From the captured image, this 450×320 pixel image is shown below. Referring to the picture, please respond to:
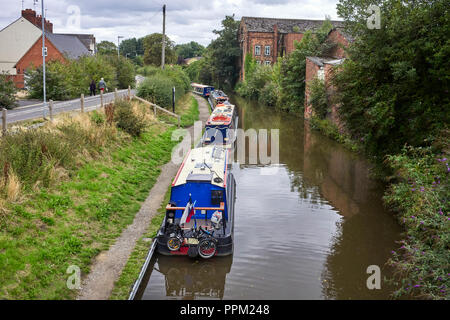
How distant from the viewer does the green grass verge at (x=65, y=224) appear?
7.81 meters

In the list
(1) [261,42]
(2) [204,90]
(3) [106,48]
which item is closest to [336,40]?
(2) [204,90]

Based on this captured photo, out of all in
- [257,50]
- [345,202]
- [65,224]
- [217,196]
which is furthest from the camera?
[257,50]

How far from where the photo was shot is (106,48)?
78.9 metres

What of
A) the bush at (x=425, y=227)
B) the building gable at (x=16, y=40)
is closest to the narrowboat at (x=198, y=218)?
the bush at (x=425, y=227)

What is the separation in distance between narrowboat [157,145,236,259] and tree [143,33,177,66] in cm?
5114

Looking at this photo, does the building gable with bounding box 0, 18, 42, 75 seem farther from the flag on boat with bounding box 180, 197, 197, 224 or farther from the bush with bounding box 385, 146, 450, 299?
the bush with bounding box 385, 146, 450, 299

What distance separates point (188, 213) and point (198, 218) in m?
0.62

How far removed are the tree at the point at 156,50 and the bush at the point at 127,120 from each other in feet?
137

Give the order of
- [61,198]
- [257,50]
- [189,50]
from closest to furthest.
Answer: [61,198] < [257,50] < [189,50]

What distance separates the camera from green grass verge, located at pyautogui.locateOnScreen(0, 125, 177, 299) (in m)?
7.81

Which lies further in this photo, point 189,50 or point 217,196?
point 189,50

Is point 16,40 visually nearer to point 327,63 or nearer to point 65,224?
point 327,63

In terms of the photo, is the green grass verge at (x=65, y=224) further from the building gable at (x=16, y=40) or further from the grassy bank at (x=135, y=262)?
the building gable at (x=16, y=40)

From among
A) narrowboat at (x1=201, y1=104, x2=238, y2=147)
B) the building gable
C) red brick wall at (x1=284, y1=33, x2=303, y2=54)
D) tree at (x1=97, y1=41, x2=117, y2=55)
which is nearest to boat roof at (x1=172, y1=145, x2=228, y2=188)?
narrowboat at (x1=201, y1=104, x2=238, y2=147)
